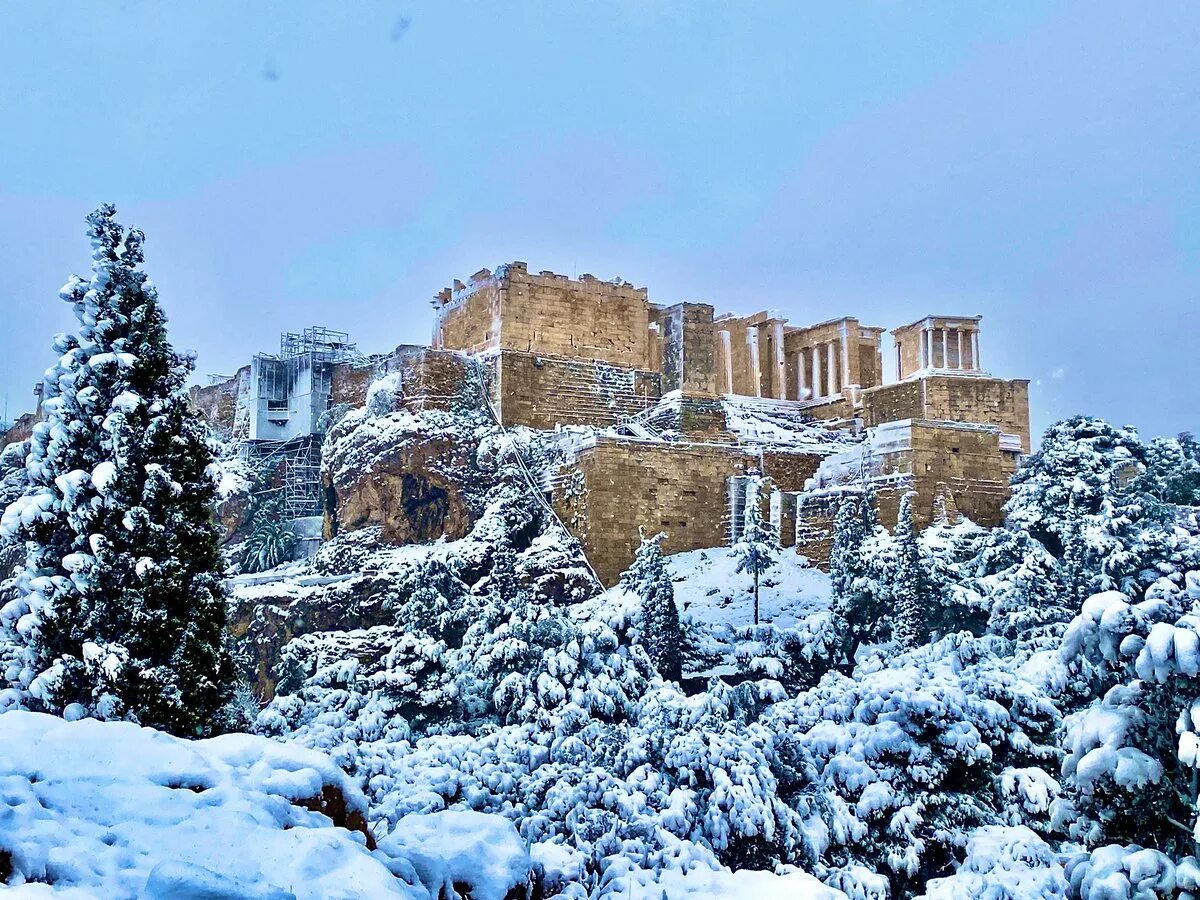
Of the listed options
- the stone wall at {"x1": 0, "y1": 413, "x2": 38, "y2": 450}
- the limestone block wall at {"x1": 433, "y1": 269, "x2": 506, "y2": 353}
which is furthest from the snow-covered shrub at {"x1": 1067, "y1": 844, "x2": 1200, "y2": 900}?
the stone wall at {"x1": 0, "y1": 413, "x2": 38, "y2": 450}

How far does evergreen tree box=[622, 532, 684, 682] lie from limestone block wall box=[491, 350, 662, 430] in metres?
5.15

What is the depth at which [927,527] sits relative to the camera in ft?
53.8

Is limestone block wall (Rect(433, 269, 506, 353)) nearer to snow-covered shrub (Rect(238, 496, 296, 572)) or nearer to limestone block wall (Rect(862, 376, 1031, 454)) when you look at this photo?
snow-covered shrub (Rect(238, 496, 296, 572))

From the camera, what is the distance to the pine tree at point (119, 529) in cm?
937

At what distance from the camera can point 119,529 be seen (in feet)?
32.1

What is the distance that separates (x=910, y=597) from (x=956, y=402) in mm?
7813

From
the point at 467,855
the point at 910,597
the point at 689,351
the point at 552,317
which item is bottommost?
the point at 467,855

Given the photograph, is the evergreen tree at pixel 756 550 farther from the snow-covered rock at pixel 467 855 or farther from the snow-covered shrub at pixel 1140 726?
the snow-covered rock at pixel 467 855

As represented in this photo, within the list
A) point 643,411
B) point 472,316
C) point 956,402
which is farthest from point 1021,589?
point 472,316

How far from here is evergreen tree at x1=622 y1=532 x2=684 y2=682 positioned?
45.6ft

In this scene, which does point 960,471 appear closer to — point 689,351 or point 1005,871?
point 689,351

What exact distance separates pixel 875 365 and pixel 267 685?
14.2 metres

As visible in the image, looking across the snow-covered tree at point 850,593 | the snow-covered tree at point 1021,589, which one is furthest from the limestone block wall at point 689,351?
the snow-covered tree at point 1021,589

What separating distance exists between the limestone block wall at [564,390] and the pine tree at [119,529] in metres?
9.06
